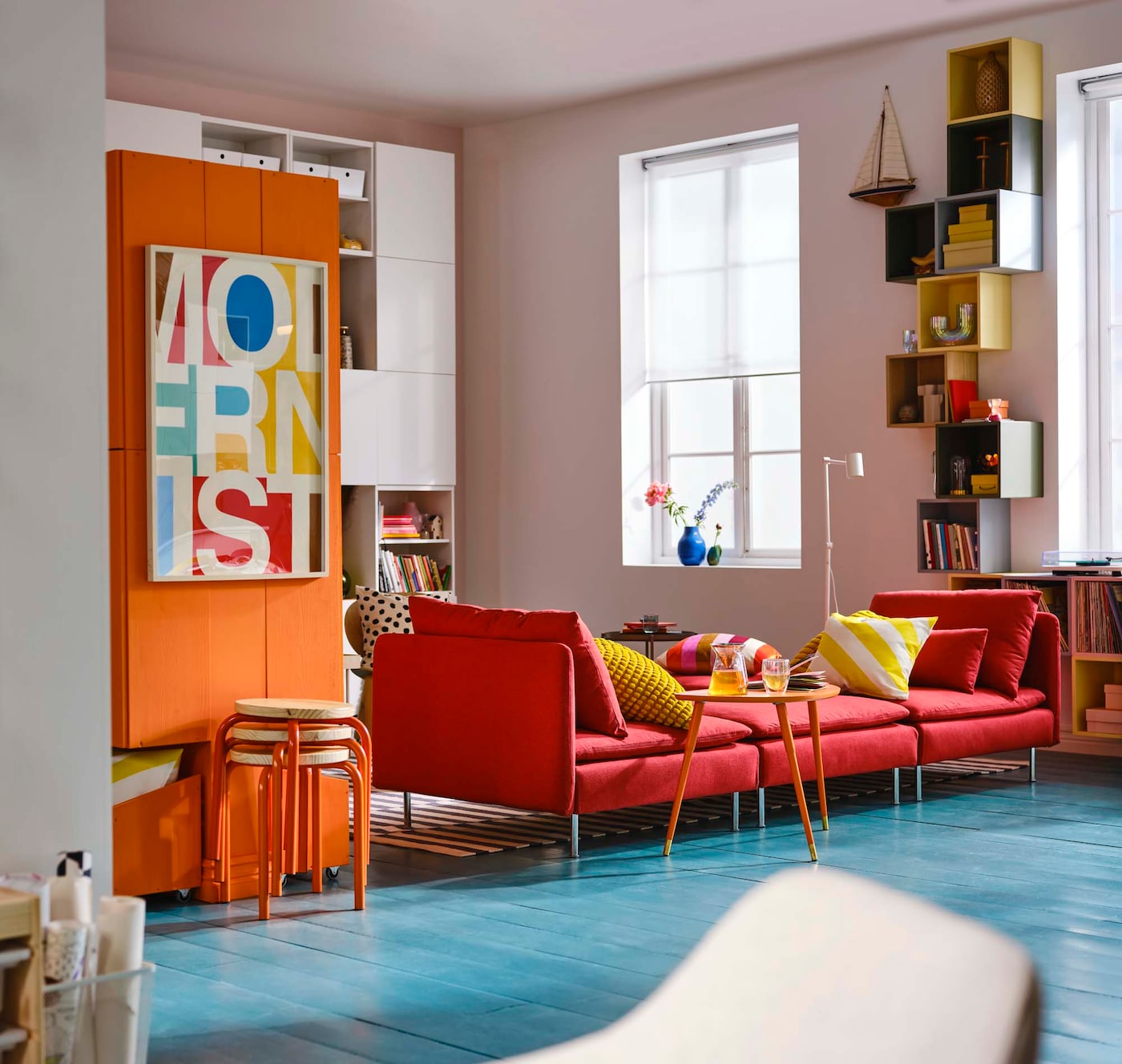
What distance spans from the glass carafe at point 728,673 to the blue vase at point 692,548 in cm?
350

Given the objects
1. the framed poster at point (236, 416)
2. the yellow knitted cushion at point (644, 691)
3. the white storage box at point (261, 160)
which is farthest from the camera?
→ the white storage box at point (261, 160)

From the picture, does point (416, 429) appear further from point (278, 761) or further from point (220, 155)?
point (278, 761)

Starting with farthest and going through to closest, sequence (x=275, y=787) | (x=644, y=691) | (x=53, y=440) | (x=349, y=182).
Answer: (x=349, y=182)
(x=644, y=691)
(x=275, y=787)
(x=53, y=440)

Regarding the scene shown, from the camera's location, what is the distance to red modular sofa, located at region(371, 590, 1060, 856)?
4.86 meters

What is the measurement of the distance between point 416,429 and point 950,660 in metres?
3.74

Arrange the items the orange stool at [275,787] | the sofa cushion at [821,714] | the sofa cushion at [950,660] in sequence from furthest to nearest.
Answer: the sofa cushion at [950,660] < the sofa cushion at [821,714] < the orange stool at [275,787]

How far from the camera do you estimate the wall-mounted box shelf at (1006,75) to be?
7129 mm

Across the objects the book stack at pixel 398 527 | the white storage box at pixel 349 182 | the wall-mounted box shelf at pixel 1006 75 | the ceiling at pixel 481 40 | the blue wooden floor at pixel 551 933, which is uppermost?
the ceiling at pixel 481 40

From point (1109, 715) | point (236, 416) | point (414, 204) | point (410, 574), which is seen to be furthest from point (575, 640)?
point (414, 204)

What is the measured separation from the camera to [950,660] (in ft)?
20.7

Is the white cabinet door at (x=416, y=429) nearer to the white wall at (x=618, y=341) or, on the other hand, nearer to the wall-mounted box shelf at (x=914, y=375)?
the white wall at (x=618, y=341)

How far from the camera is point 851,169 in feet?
25.9

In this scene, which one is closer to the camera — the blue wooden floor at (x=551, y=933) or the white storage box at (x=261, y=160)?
the blue wooden floor at (x=551, y=933)

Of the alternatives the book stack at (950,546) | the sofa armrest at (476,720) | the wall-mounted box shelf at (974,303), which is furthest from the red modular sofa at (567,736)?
the wall-mounted box shelf at (974,303)
